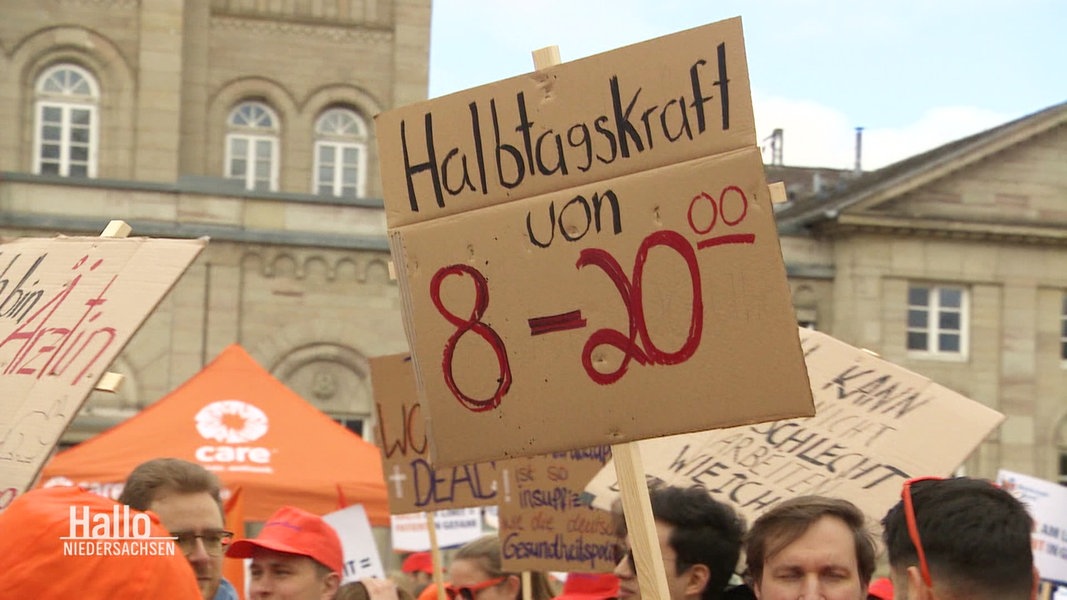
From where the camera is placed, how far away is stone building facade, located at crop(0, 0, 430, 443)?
89.2 ft

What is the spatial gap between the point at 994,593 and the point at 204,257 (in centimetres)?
2537

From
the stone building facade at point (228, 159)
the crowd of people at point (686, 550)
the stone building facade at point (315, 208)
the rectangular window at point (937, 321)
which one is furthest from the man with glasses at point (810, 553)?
the rectangular window at point (937, 321)

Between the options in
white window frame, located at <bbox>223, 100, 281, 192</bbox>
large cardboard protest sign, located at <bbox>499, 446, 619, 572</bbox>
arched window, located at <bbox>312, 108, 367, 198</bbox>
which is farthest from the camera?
arched window, located at <bbox>312, 108, 367, 198</bbox>

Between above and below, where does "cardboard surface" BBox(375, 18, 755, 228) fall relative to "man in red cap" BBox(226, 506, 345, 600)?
above

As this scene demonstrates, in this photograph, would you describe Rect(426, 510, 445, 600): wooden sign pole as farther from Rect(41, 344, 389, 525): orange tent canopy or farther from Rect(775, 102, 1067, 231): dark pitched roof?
Rect(775, 102, 1067, 231): dark pitched roof

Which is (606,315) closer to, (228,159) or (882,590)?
(882,590)

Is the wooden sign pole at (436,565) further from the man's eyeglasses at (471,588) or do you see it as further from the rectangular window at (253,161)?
the rectangular window at (253,161)

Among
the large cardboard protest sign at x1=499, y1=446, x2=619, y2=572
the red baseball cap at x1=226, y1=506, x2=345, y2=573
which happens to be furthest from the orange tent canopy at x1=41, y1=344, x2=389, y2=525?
the red baseball cap at x1=226, y1=506, x2=345, y2=573

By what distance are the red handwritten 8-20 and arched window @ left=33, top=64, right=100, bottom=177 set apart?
25.6m

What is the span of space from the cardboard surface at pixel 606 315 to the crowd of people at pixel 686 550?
0.39 metres

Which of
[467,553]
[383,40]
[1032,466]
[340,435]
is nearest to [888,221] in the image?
[1032,466]

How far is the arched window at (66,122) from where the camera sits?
2883 centimetres

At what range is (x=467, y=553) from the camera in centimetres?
740

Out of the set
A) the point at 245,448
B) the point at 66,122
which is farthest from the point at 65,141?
the point at 245,448
